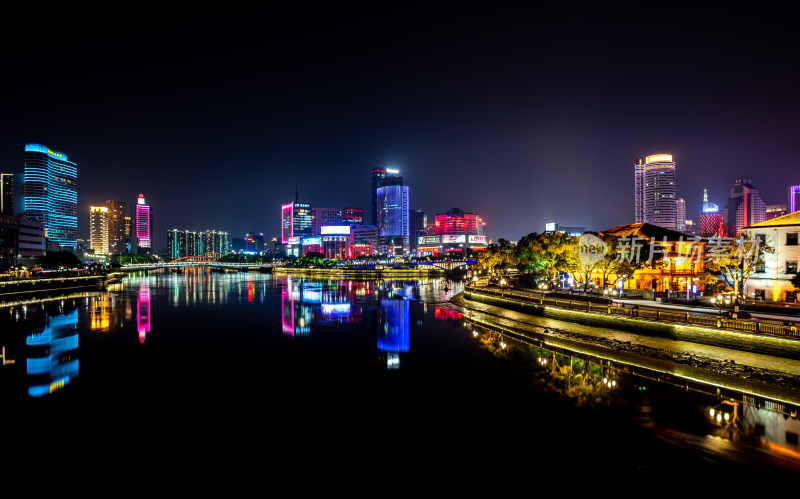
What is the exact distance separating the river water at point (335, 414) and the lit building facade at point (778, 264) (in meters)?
22.2

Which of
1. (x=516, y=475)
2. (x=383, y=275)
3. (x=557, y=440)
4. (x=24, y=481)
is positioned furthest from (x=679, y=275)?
(x=383, y=275)

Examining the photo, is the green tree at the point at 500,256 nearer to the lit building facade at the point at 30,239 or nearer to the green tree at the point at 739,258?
the green tree at the point at 739,258

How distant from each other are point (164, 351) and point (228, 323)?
38.9 feet

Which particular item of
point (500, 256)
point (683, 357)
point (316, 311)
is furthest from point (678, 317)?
point (500, 256)

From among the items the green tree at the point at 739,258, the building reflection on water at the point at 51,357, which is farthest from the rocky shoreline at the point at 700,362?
the building reflection on water at the point at 51,357

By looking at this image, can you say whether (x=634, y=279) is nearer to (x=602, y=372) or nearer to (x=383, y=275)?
(x=602, y=372)

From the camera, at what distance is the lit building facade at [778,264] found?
31.0m

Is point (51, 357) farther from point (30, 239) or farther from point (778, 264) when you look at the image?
point (30, 239)

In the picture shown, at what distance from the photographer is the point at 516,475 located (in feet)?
37.9

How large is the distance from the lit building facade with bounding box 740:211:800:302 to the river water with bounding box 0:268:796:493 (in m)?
22.2

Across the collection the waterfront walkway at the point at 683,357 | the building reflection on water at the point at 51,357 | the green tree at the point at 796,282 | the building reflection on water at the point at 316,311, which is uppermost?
the green tree at the point at 796,282

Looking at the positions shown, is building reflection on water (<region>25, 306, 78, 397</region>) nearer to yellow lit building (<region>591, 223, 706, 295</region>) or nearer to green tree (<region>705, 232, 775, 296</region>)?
yellow lit building (<region>591, 223, 706, 295</region>)

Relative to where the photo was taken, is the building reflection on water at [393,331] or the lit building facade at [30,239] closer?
the building reflection on water at [393,331]

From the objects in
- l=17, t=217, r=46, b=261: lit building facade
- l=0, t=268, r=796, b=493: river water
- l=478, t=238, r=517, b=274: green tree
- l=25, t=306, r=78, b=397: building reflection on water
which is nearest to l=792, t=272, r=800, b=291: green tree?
l=0, t=268, r=796, b=493: river water
